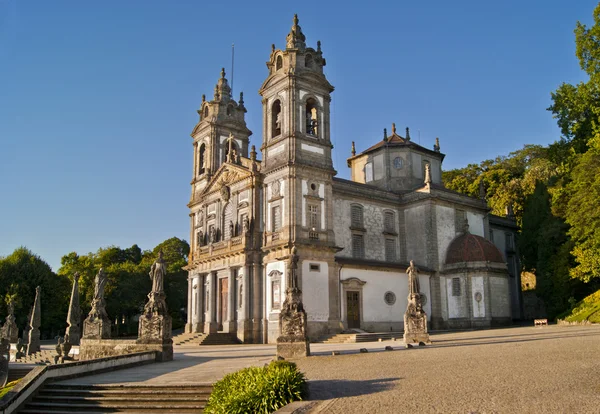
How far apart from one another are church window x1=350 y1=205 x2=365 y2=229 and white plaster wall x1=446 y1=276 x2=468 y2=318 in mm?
7704

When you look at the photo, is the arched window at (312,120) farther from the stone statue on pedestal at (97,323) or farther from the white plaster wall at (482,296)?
the stone statue on pedestal at (97,323)

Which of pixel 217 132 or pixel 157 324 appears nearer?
pixel 157 324

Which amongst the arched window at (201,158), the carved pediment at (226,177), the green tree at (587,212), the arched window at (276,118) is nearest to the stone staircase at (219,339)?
the carved pediment at (226,177)

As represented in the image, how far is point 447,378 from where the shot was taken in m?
12.2

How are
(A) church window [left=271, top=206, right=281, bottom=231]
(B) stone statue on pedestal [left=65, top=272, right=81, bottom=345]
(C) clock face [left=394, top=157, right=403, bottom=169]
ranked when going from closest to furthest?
(B) stone statue on pedestal [left=65, top=272, right=81, bottom=345]
(A) church window [left=271, top=206, right=281, bottom=231]
(C) clock face [left=394, top=157, right=403, bottom=169]

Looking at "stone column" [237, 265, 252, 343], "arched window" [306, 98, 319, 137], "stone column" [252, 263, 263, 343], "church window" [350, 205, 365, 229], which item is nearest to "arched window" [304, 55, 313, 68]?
"arched window" [306, 98, 319, 137]

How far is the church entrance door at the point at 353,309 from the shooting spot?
35781 millimetres

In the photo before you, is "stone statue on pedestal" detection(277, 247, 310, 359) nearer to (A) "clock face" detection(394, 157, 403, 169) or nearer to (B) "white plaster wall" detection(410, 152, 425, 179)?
(A) "clock face" detection(394, 157, 403, 169)

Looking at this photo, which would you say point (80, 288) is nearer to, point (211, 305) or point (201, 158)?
point (201, 158)

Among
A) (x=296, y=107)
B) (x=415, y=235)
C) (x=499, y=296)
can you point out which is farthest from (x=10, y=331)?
(x=499, y=296)

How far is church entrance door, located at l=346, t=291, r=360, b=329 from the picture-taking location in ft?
117

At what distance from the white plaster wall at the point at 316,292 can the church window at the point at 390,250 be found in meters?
8.13

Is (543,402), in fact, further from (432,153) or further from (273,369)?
(432,153)

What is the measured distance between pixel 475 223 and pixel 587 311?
13.1 metres
